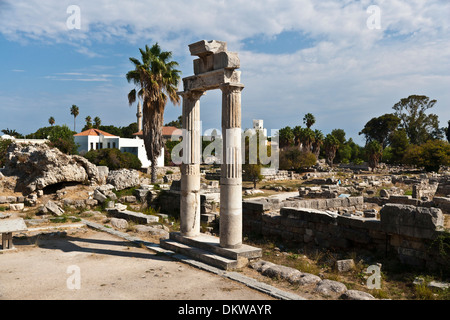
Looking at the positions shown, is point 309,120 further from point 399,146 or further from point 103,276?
point 103,276

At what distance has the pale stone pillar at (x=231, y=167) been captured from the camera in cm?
798

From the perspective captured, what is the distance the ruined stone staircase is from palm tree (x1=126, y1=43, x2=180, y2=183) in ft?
53.3

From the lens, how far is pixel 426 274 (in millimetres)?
8102

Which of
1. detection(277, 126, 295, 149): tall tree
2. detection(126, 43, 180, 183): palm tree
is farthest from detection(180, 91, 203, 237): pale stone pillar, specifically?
detection(277, 126, 295, 149): tall tree

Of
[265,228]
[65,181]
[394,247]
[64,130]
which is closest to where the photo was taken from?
[394,247]

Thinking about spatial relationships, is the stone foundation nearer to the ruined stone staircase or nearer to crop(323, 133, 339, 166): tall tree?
the ruined stone staircase

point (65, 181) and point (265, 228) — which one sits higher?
point (65, 181)

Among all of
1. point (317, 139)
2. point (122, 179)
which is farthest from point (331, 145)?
point (122, 179)

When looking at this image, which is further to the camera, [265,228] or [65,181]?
[65,181]

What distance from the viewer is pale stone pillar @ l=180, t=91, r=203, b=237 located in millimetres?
9195

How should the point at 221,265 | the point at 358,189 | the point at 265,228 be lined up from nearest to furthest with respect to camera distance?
the point at 221,265
the point at 265,228
the point at 358,189

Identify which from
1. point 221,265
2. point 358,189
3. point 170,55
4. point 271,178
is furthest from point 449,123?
point 221,265
